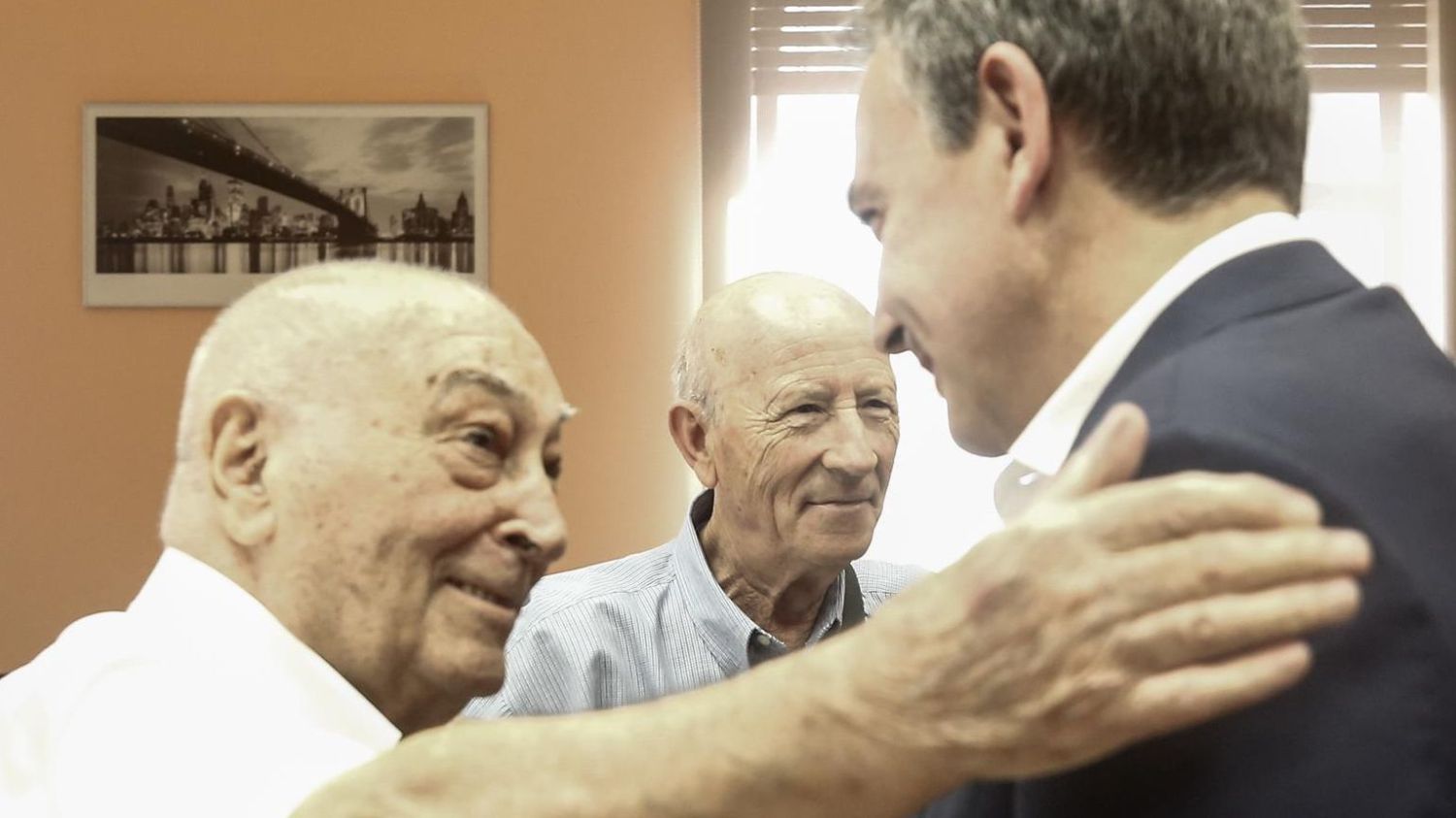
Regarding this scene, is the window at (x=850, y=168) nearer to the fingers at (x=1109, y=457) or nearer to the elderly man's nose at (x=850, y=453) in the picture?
the elderly man's nose at (x=850, y=453)

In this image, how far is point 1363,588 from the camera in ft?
2.31

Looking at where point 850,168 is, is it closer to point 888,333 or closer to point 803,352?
point 803,352

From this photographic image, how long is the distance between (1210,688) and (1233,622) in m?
0.03

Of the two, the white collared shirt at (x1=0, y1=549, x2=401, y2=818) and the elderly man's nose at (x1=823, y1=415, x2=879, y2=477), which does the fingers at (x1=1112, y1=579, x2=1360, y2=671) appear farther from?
the elderly man's nose at (x1=823, y1=415, x2=879, y2=477)

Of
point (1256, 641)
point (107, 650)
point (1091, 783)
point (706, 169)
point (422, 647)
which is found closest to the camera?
point (1256, 641)

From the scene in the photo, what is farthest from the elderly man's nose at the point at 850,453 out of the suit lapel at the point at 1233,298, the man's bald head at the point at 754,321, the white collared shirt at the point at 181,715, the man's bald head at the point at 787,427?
the suit lapel at the point at 1233,298

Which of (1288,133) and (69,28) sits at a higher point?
(69,28)

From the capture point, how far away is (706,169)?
3992 millimetres

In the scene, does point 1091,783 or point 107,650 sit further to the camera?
point 107,650

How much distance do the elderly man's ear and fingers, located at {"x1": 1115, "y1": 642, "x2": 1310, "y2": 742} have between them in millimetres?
808

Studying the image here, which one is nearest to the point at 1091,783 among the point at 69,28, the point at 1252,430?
the point at 1252,430

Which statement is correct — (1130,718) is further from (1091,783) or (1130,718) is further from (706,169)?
(706,169)

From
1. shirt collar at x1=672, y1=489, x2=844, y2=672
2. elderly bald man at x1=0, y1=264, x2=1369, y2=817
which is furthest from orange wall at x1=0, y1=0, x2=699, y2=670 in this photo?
elderly bald man at x1=0, y1=264, x2=1369, y2=817

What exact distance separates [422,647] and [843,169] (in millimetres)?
2906
